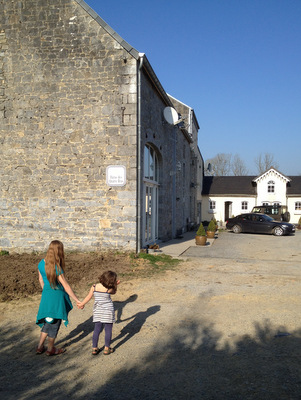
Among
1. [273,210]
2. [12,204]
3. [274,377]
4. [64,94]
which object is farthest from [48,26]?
[273,210]

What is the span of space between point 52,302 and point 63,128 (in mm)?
7480

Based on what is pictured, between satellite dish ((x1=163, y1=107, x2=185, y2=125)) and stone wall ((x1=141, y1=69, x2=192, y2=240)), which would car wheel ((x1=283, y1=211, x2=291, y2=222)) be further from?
satellite dish ((x1=163, y1=107, x2=185, y2=125))

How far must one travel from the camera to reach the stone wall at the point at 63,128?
10.3 metres

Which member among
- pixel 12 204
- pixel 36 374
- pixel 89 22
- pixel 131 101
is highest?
pixel 89 22

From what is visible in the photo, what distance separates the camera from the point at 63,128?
10625 mm

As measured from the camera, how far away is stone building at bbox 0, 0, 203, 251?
10.3 metres

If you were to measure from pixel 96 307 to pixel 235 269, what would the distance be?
5.79 meters

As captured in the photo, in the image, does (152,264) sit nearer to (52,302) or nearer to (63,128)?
(63,128)

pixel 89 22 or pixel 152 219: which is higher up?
pixel 89 22

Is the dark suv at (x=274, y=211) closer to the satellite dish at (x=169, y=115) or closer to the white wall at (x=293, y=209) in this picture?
the white wall at (x=293, y=209)

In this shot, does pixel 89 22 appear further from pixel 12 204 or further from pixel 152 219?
pixel 152 219

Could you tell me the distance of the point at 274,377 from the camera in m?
3.52

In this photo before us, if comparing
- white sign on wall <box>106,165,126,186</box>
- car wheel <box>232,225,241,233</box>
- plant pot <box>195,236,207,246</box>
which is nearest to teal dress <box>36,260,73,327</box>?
white sign on wall <box>106,165,126,186</box>

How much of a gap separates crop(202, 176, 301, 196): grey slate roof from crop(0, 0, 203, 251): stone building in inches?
1030
